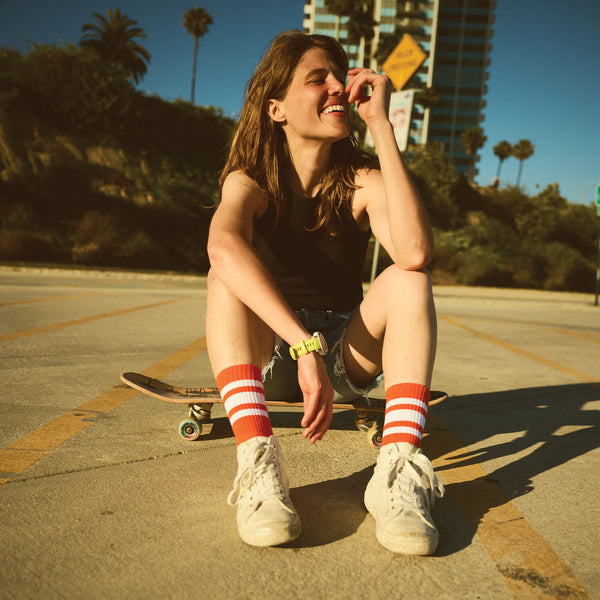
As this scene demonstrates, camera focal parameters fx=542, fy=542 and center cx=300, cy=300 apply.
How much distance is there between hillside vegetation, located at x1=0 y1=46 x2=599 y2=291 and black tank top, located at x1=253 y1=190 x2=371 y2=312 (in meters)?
Answer: 21.3

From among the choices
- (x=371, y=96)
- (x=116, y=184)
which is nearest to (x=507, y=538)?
(x=371, y=96)

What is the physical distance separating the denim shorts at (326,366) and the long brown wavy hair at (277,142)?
41cm

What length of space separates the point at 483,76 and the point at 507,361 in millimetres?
111983

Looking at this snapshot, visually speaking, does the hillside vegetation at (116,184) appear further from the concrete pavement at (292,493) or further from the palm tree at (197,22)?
the palm tree at (197,22)

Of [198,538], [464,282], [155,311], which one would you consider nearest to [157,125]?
[464,282]

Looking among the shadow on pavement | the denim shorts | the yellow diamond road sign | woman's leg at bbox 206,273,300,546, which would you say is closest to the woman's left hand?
the denim shorts

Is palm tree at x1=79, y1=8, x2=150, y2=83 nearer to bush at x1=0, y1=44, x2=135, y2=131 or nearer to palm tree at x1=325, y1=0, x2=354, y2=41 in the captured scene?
bush at x1=0, y1=44, x2=135, y2=131

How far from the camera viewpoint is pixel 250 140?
8.03 feet

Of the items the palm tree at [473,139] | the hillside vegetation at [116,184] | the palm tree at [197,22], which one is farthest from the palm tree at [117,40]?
the palm tree at [473,139]

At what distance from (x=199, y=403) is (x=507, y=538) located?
4.44 ft

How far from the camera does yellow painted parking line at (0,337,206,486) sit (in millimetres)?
2082

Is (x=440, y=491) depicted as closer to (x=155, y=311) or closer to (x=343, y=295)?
(x=343, y=295)

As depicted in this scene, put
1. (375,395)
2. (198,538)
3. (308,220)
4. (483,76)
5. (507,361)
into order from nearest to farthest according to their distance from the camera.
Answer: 1. (198,538)
2. (308,220)
3. (375,395)
4. (507,361)
5. (483,76)

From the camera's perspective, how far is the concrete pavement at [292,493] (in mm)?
1392
